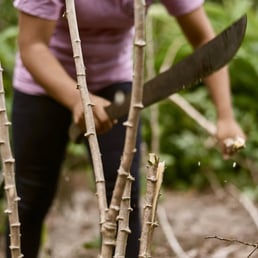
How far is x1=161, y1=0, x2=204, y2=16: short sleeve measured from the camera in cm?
256

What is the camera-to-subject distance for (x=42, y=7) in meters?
2.23

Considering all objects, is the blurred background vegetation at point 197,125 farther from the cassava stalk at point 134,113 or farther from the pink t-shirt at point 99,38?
the cassava stalk at point 134,113

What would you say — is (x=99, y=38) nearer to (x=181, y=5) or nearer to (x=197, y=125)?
(x=181, y=5)

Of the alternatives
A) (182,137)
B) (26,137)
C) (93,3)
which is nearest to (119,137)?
(26,137)

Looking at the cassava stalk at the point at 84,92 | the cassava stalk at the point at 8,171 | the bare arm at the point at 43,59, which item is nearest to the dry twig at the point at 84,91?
the cassava stalk at the point at 84,92

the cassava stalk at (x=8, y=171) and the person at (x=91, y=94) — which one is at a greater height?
the person at (x=91, y=94)

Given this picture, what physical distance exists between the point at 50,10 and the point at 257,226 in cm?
211

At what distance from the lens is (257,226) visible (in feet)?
13.1

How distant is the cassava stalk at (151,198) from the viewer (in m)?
1.55

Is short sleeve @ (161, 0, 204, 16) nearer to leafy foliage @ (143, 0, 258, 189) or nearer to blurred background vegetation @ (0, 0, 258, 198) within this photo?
blurred background vegetation @ (0, 0, 258, 198)

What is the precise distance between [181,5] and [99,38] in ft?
0.92

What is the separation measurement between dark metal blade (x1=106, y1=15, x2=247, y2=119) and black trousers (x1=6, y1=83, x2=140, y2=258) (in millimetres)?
664

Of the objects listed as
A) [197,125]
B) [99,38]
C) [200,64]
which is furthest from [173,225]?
[200,64]

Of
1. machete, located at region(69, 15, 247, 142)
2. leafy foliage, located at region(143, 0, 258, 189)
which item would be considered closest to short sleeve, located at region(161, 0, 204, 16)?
machete, located at region(69, 15, 247, 142)
